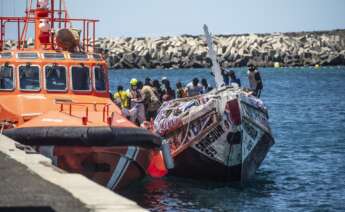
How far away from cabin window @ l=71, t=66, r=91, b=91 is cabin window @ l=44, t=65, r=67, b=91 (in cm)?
20

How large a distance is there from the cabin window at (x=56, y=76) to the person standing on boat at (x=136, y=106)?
10.2 feet

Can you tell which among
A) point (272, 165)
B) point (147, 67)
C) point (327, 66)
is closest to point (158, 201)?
point (272, 165)

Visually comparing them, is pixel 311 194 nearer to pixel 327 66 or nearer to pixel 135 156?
pixel 135 156

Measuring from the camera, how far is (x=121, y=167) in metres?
17.2

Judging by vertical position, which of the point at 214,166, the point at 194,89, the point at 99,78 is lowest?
the point at 214,166

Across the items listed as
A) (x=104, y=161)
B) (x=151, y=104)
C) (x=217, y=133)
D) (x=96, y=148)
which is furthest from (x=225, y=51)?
(x=96, y=148)

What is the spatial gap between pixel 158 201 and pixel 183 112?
2.45 metres

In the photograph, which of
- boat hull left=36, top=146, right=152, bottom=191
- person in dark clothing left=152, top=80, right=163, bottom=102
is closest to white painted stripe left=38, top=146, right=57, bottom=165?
boat hull left=36, top=146, right=152, bottom=191

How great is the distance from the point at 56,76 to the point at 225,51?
134 meters

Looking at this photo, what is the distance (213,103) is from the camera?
20.3 metres

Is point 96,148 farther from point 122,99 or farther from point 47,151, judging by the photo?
point 122,99

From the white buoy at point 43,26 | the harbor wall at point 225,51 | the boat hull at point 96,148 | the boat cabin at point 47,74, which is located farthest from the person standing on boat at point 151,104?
the harbor wall at point 225,51

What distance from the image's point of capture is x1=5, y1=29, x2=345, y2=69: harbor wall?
14425 cm

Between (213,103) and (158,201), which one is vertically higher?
(213,103)
